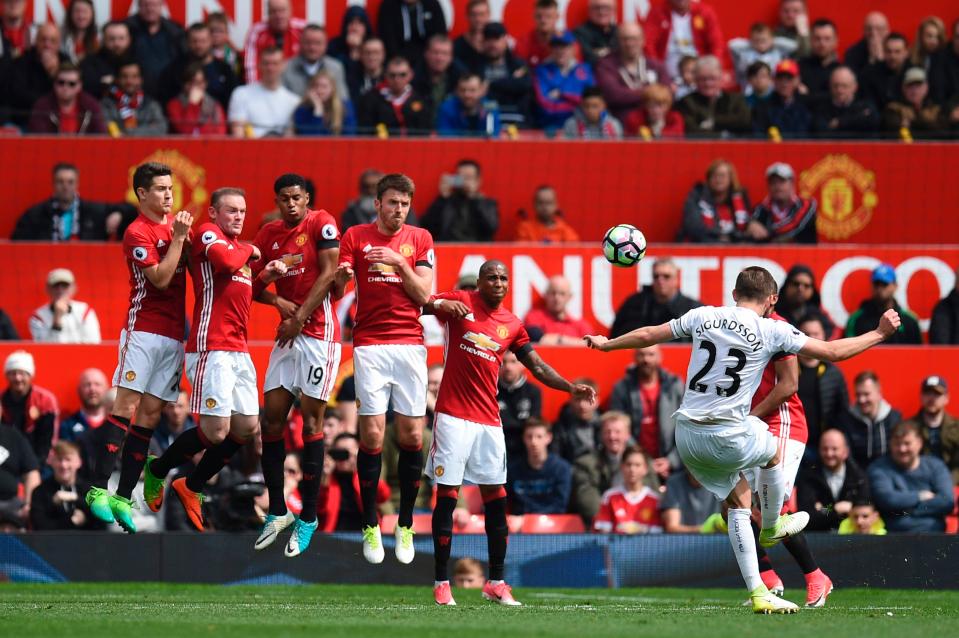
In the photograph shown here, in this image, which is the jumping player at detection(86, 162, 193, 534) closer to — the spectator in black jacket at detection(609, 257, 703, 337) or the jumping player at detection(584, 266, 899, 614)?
the jumping player at detection(584, 266, 899, 614)

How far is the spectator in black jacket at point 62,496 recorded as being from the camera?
14.1 metres

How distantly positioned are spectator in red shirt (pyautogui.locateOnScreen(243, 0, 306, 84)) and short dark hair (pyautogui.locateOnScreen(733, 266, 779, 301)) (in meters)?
9.72

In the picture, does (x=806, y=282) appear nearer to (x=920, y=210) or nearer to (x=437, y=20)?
(x=920, y=210)

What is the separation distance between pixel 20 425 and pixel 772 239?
8058 mm

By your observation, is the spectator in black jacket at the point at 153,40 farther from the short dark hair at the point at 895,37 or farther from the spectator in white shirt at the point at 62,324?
the short dark hair at the point at 895,37

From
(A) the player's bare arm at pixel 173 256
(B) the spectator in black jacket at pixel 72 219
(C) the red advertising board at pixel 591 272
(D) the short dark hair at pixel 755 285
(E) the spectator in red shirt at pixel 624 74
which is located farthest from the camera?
(E) the spectator in red shirt at pixel 624 74

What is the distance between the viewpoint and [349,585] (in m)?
14.0

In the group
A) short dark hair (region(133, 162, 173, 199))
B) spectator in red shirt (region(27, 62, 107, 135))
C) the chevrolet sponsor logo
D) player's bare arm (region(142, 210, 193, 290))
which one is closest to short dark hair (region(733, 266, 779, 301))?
the chevrolet sponsor logo

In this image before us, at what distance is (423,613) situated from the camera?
10.4m

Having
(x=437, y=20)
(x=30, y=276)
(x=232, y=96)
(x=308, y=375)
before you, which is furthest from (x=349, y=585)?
(x=437, y=20)

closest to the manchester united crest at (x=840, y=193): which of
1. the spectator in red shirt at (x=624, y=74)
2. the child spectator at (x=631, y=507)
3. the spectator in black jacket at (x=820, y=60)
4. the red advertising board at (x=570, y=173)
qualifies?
the red advertising board at (x=570, y=173)

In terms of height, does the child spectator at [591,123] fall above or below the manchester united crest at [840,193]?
above

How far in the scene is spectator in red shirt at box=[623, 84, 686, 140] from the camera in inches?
718

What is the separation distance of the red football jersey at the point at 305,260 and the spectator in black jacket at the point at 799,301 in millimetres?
5722
